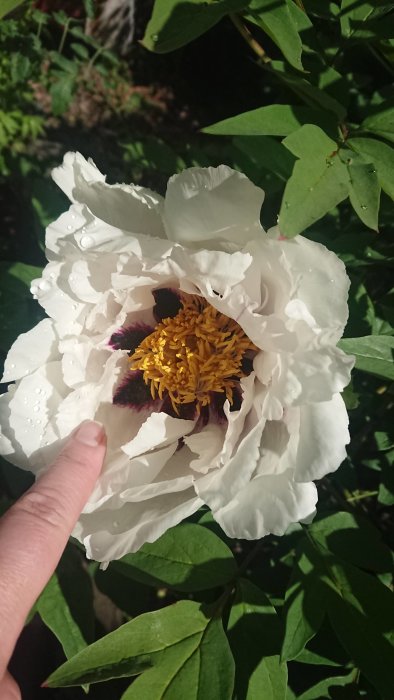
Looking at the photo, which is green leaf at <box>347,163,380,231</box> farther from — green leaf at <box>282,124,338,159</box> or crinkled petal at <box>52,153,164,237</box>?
crinkled petal at <box>52,153,164,237</box>

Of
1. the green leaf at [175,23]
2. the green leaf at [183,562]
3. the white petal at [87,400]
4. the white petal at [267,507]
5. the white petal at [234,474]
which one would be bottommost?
the green leaf at [183,562]

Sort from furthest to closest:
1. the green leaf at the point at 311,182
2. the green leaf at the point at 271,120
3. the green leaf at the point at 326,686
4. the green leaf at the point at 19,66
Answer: the green leaf at the point at 19,66, the green leaf at the point at 326,686, the green leaf at the point at 271,120, the green leaf at the point at 311,182

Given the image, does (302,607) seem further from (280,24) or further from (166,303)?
(280,24)

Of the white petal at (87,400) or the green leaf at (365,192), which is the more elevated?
the green leaf at (365,192)

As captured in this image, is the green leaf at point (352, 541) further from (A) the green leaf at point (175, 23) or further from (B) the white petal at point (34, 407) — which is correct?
(A) the green leaf at point (175, 23)

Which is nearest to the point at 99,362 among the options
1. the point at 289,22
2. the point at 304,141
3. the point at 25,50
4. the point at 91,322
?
the point at 91,322

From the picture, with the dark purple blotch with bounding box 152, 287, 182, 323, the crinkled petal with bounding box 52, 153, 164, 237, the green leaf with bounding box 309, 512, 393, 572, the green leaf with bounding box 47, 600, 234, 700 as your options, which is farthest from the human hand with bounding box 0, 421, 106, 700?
the green leaf with bounding box 309, 512, 393, 572

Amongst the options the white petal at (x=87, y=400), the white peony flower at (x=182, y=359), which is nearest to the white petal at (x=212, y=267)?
the white peony flower at (x=182, y=359)
